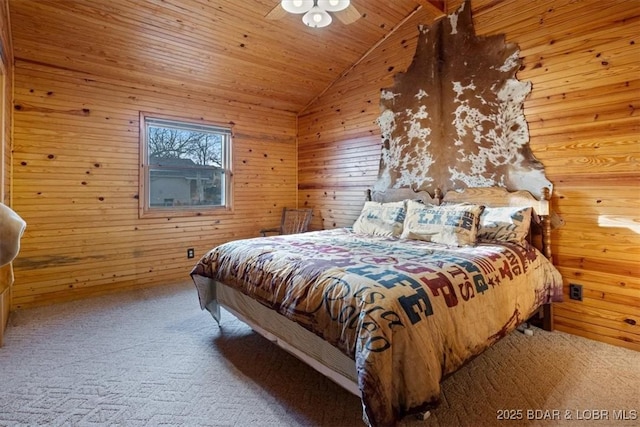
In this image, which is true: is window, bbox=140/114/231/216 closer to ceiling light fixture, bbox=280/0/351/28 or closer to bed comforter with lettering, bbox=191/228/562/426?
bed comforter with lettering, bbox=191/228/562/426

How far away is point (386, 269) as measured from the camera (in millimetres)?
1763

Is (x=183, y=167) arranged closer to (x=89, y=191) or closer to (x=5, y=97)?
(x=89, y=191)

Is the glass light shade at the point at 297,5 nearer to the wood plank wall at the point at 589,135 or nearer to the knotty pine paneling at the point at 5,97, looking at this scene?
the wood plank wall at the point at 589,135

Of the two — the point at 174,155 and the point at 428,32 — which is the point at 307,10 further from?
the point at 174,155

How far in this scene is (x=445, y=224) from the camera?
2.70 m

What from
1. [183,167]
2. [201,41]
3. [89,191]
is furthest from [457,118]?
[89,191]

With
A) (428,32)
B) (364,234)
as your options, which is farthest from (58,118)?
(428,32)

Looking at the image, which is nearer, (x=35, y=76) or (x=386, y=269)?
(x=386, y=269)

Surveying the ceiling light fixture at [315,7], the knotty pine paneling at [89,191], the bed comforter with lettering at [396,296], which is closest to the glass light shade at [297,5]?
the ceiling light fixture at [315,7]

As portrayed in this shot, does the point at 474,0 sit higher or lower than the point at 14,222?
higher

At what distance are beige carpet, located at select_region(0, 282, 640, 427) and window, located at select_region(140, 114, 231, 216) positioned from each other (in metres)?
1.74

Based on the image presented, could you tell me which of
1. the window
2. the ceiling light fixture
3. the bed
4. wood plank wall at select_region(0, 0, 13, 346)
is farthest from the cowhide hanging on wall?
wood plank wall at select_region(0, 0, 13, 346)

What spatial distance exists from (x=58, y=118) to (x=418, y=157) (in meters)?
3.76

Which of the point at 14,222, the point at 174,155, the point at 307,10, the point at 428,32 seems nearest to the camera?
the point at 14,222
